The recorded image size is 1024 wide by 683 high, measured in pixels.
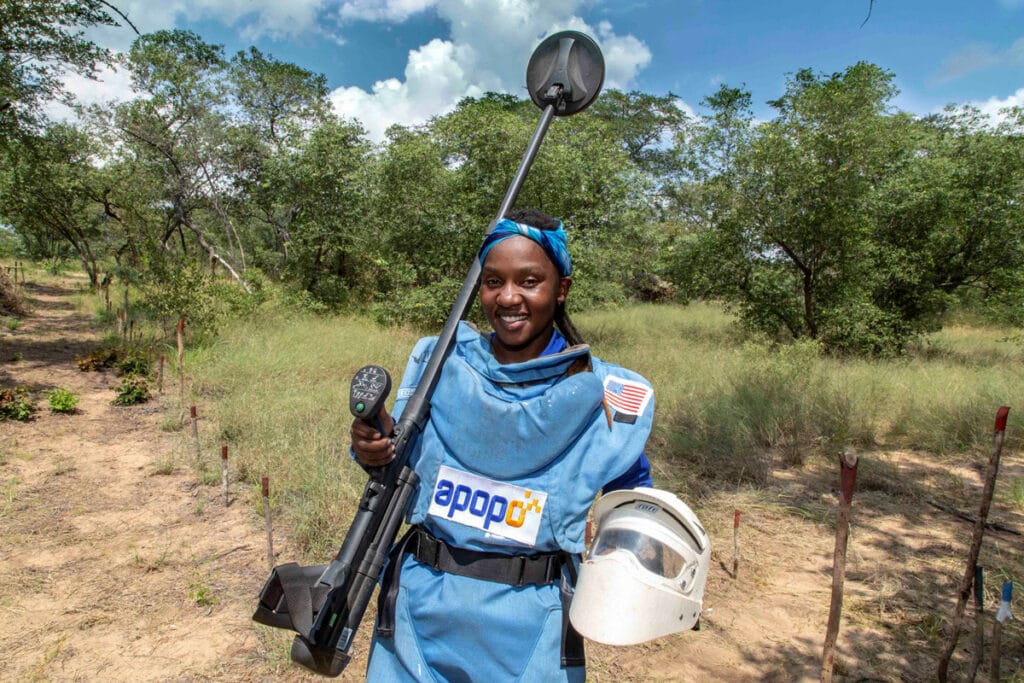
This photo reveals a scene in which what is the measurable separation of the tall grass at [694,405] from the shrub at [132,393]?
0.63m

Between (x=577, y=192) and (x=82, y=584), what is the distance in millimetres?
9336

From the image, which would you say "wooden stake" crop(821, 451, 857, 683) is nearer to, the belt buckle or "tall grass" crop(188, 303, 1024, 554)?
the belt buckle

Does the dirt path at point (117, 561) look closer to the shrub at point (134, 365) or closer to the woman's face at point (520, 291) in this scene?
the shrub at point (134, 365)

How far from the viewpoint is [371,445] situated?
1.28m

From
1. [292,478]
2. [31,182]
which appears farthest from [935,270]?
[31,182]

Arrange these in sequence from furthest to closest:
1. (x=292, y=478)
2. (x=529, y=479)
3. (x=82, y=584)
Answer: (x=292, y=478) → (x=82, y=584) → (x=529, y=479)

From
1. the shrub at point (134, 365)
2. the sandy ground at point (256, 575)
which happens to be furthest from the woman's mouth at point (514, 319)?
the shrub at point (134, 365)

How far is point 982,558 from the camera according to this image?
12.5 ft

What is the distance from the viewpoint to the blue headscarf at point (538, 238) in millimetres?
1498

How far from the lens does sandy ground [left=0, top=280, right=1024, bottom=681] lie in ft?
9.55

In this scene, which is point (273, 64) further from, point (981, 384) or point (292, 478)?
point (981, 384)

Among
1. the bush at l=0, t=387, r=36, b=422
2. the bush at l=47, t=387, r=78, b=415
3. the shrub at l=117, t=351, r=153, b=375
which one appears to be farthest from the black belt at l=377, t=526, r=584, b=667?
the shrub at l=117, t=351, r=153, b=375

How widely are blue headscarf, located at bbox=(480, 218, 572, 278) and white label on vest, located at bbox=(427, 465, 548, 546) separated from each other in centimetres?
54

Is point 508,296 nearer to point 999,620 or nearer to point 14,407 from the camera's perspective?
point 999,620
